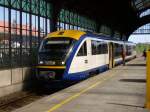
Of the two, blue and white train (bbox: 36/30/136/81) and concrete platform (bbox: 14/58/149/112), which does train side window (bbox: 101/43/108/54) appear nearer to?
blue and white train (bbox: 36/30/136/81)

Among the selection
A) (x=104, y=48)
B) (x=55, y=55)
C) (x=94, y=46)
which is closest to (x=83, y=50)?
(x=55, y=55)

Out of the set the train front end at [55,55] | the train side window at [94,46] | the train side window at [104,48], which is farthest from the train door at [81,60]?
the train side window at [104,48]

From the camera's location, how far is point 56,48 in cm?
2238

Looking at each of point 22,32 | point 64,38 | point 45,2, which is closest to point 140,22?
point 45,2

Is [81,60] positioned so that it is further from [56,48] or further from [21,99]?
[21,99]

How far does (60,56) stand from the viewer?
71.4ft

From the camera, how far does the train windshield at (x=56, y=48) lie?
71.6 feet

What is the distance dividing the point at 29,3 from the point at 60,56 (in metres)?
11.7

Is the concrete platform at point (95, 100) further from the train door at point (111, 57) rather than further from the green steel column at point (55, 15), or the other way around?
the green steel column at point (55, 15)

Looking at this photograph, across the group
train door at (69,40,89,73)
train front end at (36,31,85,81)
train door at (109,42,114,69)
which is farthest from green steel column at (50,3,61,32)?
train front end at (36,31,85,81)

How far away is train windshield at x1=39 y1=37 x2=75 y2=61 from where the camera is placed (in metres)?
21.8

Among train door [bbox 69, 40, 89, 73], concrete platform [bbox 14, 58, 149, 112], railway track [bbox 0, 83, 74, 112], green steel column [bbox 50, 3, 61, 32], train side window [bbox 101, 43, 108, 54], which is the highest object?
green steel column [bbox 50, 3, 61, 32]

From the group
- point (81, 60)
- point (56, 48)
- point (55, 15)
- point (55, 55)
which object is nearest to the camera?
point (55, 55)

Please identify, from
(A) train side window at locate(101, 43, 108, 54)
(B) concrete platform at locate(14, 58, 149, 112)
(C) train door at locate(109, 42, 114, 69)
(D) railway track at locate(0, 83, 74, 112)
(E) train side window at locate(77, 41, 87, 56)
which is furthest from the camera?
(C) train door at locate(109, 42, 114, 69)
